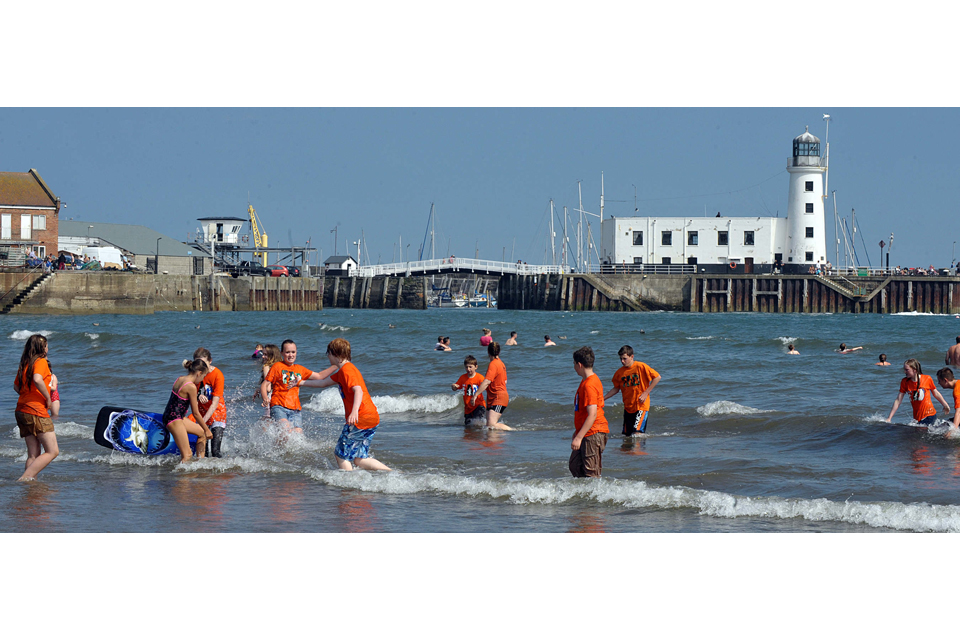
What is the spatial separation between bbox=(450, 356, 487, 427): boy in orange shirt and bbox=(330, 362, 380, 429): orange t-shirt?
5.03 metres

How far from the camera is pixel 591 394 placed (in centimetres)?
742

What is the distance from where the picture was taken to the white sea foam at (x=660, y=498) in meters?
7.32

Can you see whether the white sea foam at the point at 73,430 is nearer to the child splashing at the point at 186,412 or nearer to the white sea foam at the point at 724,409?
the child splashing at the point at 186,412

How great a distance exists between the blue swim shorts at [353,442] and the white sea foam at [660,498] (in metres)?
0.46

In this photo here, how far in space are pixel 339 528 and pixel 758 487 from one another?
4370 mm

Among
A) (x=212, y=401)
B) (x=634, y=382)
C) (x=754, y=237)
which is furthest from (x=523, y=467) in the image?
(x=754, y=237)

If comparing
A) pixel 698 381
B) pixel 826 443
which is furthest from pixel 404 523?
pixel 698 381

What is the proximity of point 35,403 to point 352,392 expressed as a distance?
3.07 m

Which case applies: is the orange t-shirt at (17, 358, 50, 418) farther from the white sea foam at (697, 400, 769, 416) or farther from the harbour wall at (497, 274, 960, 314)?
the harbour wall at (497, 274, 960, 314)

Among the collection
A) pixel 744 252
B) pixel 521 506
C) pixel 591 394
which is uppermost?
pixel 744 252

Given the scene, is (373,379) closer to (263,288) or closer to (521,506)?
(521,506)

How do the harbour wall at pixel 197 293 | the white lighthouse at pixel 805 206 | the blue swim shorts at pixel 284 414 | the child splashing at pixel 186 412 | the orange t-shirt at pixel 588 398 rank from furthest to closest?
the white lighthouse at pixel 805 206 < the harbour wall at pixel 197 293 < the blue swim shorts at pixel 284 414 < the child splashing at pixel 186 412 < the orange t-shirt at pixel 588 398

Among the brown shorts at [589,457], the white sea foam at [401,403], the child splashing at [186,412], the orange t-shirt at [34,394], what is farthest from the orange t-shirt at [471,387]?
the orange t-shirt at [34,394]

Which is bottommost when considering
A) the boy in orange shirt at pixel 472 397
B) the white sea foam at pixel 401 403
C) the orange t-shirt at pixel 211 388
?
the white sea foam at pixel 401 403
